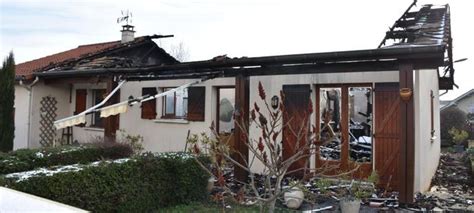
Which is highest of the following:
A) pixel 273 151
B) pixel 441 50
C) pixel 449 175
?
pixel 441 50

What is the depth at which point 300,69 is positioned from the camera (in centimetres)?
956

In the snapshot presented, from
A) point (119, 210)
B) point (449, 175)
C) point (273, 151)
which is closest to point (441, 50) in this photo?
point (273, 151)

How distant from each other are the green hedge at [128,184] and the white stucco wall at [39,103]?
1089cm

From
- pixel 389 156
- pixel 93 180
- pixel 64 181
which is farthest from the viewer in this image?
pixel 389 156

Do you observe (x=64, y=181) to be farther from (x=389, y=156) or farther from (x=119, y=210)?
(x=389, y=156)

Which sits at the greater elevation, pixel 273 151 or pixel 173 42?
pixel 173 42

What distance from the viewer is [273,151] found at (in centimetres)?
420

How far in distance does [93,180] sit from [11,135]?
941cm

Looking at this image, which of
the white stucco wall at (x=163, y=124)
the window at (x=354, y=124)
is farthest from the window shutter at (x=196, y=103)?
the window at (x=354, y=124)

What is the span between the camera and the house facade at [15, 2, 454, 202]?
8.00 meters

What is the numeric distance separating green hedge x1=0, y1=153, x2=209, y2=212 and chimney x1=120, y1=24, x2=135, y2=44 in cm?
1262

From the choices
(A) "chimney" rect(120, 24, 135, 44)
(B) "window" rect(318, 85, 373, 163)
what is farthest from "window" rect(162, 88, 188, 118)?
(A) "chimney" rect(120, 24, 135, 44)

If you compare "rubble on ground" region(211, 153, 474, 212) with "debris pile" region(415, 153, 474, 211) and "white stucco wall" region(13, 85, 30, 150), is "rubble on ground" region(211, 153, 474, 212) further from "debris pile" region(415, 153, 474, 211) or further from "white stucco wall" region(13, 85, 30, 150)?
"white stucco wall" region(13, 85, 30, 150)

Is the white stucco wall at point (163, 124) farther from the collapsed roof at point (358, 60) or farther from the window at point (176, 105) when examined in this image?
the collapsed roof at point (358, 60)
